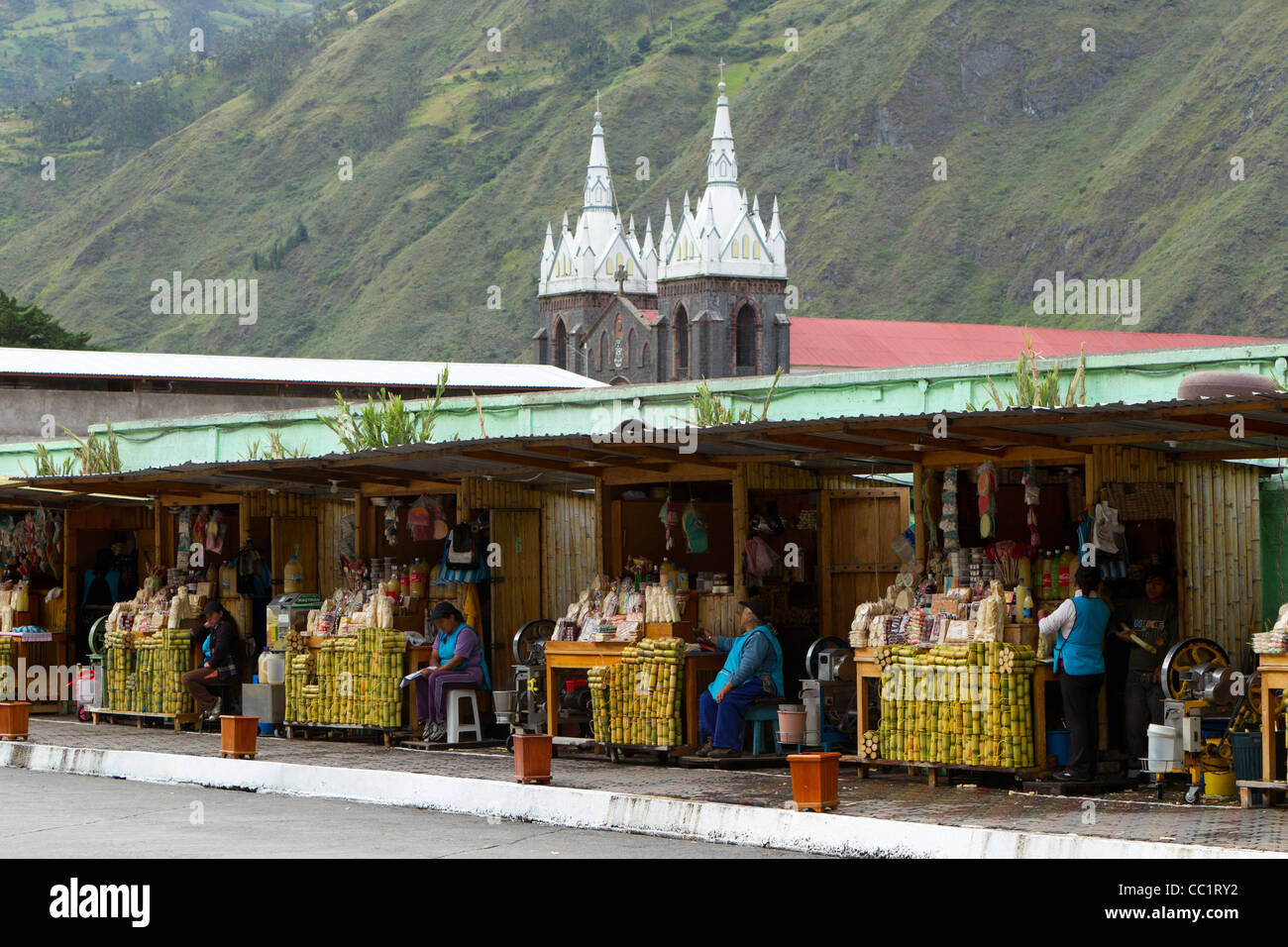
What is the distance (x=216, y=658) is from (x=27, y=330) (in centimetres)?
5645

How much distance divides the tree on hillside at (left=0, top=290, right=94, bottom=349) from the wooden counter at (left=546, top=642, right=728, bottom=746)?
5790 centimetres

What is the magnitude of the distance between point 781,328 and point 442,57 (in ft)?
307

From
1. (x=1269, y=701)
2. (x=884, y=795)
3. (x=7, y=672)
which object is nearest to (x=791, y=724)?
(x=884, y=795)

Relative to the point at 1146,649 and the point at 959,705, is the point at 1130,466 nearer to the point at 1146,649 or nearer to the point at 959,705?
the point at 1146,649

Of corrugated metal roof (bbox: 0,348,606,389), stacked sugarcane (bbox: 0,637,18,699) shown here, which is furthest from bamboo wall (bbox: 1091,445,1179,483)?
corrugated metal roof (bbox: 0,348,606,389)

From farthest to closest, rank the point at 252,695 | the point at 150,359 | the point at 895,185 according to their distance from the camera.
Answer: the point at 895,185, the point at 150,359, the point at 252,695

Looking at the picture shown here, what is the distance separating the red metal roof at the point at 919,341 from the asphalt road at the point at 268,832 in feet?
284

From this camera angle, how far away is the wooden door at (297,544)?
20203 millimetres

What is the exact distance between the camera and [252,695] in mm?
18875

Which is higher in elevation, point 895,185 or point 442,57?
point 442,57

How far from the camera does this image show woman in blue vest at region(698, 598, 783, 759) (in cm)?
1502

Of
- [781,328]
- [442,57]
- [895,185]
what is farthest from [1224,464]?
[442,57]

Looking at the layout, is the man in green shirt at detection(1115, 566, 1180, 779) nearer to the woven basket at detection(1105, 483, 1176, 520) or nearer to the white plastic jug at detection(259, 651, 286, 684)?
the woven basket at detection(1105, 483, 1176, 520)
